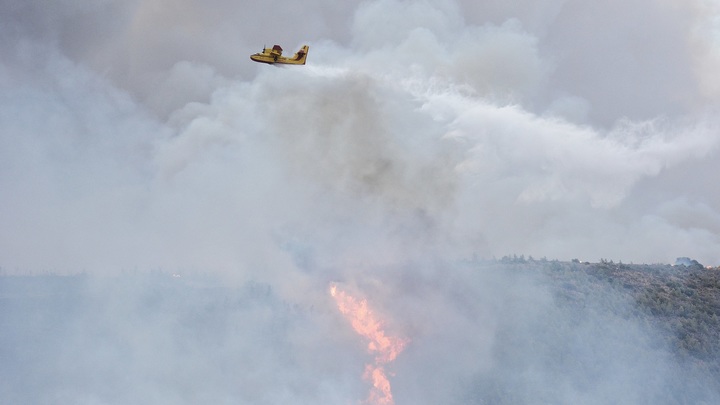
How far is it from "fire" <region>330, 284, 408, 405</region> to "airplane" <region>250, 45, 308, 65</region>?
1093 inches

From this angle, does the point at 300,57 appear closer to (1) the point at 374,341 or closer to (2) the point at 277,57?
(2) the point at 277,57

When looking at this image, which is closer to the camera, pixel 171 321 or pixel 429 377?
pixel 429 377

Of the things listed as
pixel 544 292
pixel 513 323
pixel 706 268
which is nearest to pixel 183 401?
pixel 513 323

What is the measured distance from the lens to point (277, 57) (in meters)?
62.9

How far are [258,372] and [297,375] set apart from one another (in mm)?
A: 2458

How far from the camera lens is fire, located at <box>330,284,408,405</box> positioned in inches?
1532

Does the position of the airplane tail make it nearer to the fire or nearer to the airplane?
the airplane

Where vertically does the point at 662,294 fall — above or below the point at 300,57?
below

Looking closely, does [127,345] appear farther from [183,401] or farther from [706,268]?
[706,268]

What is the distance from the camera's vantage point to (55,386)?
1585 inches

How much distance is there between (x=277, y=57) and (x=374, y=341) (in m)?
32.2

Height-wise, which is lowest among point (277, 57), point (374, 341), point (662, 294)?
point (374, 341)

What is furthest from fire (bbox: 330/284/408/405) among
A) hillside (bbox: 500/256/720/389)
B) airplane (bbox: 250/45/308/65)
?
airplane (bbox: 250/45/308/65)

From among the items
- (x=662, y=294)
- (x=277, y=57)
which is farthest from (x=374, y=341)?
(x=277, y=57)
